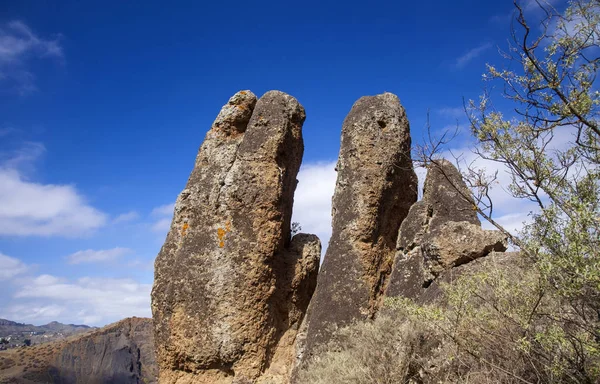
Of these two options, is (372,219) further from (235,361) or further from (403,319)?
(235,361)

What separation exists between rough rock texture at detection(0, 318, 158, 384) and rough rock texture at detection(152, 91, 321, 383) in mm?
45411

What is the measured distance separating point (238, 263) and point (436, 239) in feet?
13.7

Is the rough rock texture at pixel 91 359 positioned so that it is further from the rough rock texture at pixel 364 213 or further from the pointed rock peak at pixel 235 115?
the rough rock texture at pixel 364 213

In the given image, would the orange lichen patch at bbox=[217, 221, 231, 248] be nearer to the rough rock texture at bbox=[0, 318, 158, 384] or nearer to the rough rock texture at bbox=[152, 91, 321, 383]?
the rough rock texture at bbox=[152, 91, 321, 383]

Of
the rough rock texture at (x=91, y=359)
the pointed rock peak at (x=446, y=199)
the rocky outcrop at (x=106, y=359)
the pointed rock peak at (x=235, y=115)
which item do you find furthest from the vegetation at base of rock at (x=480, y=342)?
the rocky outcrop at (x=106, y=359)

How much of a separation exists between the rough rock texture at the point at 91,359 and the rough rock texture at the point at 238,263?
149 ft

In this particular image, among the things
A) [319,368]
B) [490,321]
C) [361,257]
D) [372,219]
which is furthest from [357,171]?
[490,321]

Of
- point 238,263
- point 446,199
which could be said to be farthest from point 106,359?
point 446,199

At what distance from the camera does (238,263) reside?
1043cm

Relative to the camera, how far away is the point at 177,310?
10664 mm

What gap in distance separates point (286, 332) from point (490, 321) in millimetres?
5928

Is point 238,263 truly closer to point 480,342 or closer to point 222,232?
point 222,232

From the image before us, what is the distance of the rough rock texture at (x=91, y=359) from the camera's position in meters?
52.9

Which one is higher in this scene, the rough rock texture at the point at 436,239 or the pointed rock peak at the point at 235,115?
the pointed rock peak at the point at 235,115
